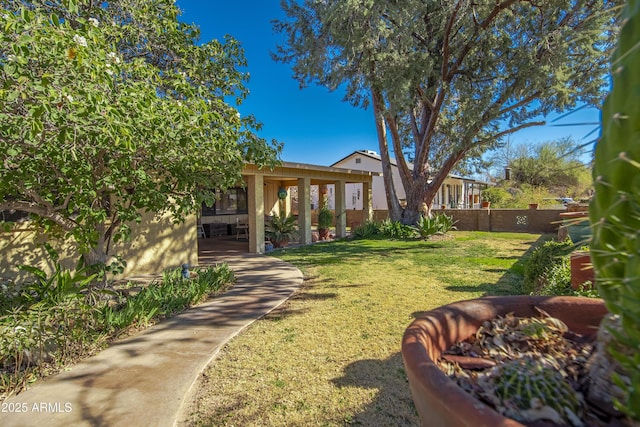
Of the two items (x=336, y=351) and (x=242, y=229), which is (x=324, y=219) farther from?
(x=336, y=351)

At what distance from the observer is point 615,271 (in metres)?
0.97

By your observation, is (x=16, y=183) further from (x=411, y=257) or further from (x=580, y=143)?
(x=411, y=257)

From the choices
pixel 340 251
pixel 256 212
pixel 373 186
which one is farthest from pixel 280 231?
pixel 373 186

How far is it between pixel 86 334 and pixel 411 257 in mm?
7957

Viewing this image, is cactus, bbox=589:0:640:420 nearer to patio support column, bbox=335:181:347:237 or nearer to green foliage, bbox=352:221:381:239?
green foliage, bbox=352:221:381:239

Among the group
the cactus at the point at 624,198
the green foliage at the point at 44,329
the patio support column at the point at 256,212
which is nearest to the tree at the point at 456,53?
the patio support column at the point at 256,212

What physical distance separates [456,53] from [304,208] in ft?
25.2

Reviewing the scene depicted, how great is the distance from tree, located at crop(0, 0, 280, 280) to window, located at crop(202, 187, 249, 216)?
942cm

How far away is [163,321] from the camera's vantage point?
4.74 meters

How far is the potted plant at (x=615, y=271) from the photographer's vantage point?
33.5 inches

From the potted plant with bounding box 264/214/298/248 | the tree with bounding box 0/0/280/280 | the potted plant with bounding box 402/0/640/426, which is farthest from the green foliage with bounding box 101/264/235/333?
the potted plant with bounding box 264/214/298/248

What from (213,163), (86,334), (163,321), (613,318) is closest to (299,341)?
(163,321)

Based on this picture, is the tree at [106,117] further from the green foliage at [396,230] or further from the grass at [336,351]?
the green foliage at [396,230]

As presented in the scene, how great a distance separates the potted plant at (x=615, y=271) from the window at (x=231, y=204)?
1488 cm
